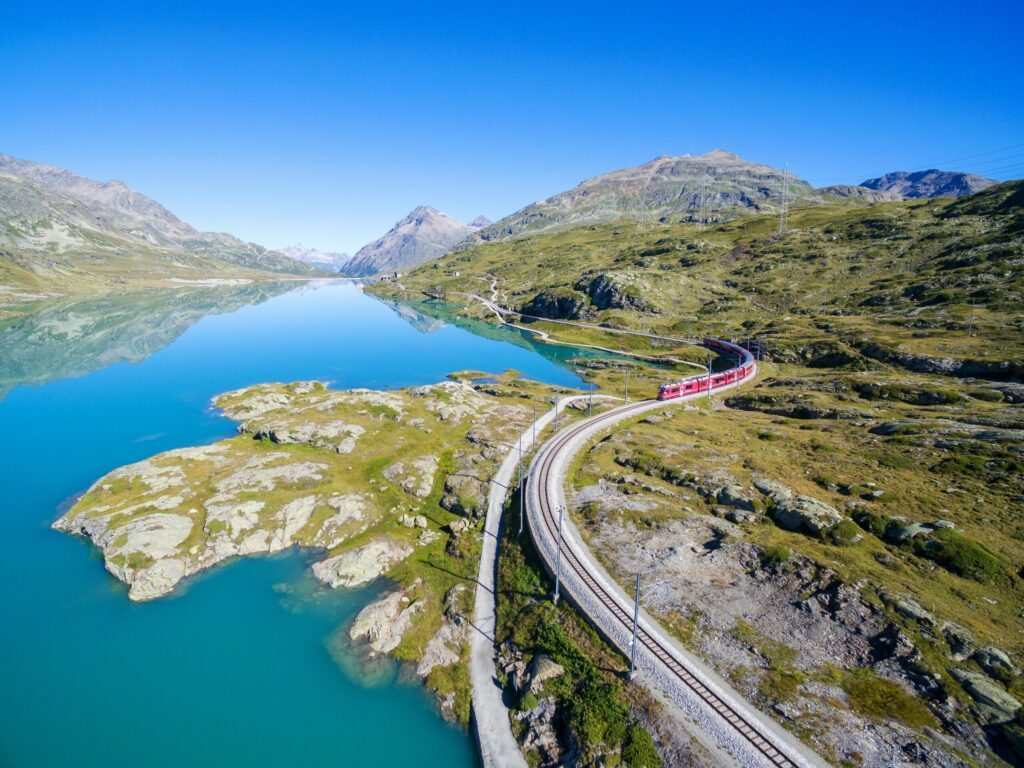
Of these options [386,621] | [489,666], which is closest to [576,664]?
[489,666]

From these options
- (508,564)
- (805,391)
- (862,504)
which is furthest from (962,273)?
(508,564)

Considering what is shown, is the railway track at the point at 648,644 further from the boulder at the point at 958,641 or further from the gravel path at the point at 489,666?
the boulder at the point at 958,641

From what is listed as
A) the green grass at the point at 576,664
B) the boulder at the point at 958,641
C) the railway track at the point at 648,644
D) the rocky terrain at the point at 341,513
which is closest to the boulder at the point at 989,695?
the boulder at the point at 958,641

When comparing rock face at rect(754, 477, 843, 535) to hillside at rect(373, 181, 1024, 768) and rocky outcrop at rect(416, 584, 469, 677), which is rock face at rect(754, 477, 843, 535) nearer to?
hillside at rect(373, 181, 1024, 768)

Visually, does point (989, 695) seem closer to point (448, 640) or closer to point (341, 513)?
point (448, 640)

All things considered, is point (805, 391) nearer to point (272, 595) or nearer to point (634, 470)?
point (634, 470)
